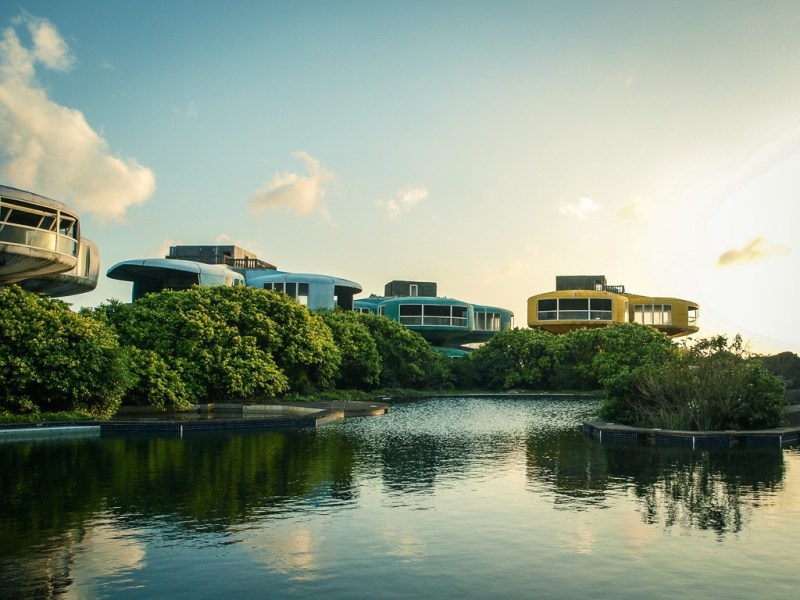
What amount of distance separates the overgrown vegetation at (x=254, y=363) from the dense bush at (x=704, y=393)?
1.6 inches

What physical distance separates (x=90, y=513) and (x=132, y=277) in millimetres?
53317

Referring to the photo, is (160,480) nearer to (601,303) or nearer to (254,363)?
(254,363)

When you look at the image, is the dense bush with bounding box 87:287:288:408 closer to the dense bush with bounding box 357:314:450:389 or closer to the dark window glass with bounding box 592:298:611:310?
the dense bush with bounding box 357:314:450:389

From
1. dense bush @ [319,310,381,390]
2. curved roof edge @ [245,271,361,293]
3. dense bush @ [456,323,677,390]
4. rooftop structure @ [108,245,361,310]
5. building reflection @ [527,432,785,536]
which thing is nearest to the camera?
building reflection @ [527,432,785,536]

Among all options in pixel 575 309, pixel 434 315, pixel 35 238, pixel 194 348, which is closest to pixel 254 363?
pixel 194 348

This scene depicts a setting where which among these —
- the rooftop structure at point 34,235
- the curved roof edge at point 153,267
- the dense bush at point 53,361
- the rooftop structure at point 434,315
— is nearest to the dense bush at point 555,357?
the rooftop structure at point 434,315

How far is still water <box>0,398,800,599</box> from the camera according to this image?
348 inches

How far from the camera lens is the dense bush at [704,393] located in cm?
2325

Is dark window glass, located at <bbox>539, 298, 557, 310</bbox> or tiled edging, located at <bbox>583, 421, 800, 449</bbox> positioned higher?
dark window glass, located at <bbox>539, 298, 557, 310</bbox>

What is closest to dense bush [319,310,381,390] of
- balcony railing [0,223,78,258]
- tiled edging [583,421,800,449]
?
balcony railing [0,223,78,258]

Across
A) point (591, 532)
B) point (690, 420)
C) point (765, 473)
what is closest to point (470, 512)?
point (591, 532)

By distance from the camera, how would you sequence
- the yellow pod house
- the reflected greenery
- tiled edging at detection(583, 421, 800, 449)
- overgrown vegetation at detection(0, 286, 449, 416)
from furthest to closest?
the yellow pod house
overgrown vegetation at detection(0, 286, 449, 416)
tiled edging at detection(583, 421, 800, 449)
the reflected greenery

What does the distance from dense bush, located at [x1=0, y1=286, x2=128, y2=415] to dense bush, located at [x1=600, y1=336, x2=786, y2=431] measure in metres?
18.1

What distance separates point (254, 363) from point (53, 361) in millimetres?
10017
